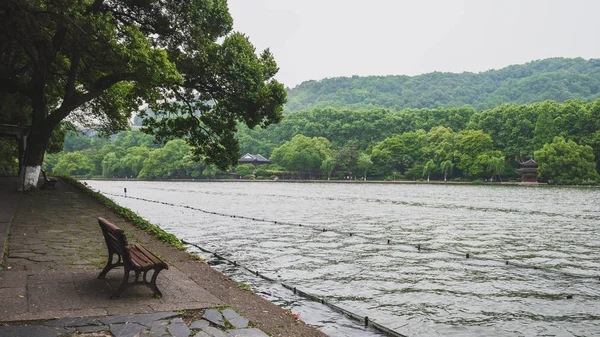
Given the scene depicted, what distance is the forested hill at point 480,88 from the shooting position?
139375mm

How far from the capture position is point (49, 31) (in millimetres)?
17203

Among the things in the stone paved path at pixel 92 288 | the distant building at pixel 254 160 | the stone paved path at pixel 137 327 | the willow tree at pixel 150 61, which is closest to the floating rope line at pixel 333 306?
the stone paved path at pixel 92 288

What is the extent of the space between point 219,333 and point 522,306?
579 cm

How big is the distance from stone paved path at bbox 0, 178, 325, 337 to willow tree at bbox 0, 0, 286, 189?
6.80 metres

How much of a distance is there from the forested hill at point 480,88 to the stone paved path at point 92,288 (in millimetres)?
144892

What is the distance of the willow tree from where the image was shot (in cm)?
1440

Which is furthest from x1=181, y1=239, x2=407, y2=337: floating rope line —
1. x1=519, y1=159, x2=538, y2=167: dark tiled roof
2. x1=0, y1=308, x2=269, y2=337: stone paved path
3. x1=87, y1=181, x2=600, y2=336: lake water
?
x1=519, y1=159, x2=538, y2=167: dark tiled roof

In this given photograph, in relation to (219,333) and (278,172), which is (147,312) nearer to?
(219,333)

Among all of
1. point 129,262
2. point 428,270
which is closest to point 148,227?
point 129,262

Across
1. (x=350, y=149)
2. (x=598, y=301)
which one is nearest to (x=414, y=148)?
(x=350, y=149)

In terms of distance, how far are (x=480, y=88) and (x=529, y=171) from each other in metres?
97.2

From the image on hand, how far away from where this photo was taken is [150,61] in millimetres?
A: 14219

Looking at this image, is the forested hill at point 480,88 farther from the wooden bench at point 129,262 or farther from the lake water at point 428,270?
the wooden bench at point 129,262

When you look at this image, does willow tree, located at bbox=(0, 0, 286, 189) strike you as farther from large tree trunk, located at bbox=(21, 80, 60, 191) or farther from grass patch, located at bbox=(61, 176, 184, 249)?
grass patch, located at bbox=(61, 176, 184, 249)
